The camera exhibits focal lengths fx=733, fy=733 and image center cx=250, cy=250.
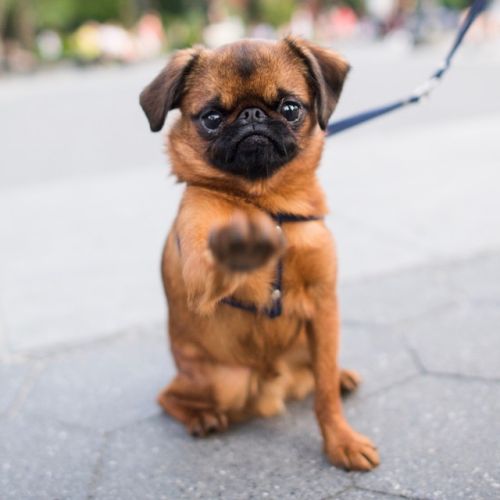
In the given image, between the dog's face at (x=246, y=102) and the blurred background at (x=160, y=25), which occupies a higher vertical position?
the dog's face at (x=246, y=102)

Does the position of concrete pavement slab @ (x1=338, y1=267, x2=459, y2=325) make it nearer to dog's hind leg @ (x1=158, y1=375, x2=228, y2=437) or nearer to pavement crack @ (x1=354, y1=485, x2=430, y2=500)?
dog's hind leg @ (x1=158, y1=375, x2=228, y2=437)

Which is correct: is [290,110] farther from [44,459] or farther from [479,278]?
[479,278]

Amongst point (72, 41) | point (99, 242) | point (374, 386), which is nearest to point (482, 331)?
point (374, 386)

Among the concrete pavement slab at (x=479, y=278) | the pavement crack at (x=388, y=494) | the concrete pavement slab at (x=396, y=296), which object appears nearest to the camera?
the pavement crack at (x=388, y=494)

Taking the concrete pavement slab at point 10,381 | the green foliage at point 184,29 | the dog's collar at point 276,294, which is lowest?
the green foliage at point 184,29

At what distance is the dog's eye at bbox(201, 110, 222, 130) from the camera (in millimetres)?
2641

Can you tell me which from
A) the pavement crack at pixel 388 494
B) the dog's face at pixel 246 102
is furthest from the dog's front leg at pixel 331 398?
the dog's face at pixel 246 102

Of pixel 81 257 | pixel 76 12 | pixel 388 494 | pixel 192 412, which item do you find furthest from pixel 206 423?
pixel 76 12

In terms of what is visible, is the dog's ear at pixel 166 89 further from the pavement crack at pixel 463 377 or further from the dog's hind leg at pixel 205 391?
the pavement crack at pixel 463 377

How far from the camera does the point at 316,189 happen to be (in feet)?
9.18

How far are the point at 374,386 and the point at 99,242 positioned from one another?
10.1ft

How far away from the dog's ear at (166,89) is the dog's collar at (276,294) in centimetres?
55

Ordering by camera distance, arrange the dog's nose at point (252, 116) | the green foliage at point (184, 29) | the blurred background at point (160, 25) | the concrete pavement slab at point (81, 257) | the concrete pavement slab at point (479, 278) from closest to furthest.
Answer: the dog's nose at point (252, 116), the concrete pavement slab at point (479, 278), the concrete pavement slab at point (81, 257), the blurred background at point (160, 25), the green foliage at point (184, 29)

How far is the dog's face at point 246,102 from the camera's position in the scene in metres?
2.58
